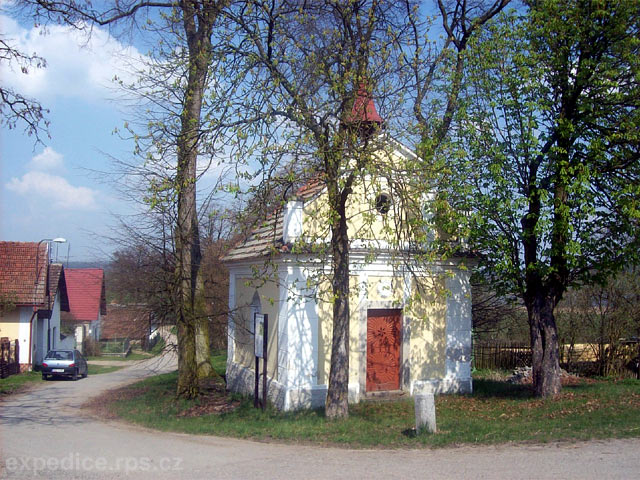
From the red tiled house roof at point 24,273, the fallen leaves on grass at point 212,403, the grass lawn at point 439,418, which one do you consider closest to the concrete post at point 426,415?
the grass lawn at point 439,418

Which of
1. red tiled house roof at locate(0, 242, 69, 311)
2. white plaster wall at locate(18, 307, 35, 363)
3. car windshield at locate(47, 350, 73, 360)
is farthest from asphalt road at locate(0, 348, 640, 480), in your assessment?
white plaster wall at locate(18, 307, 35, 363)

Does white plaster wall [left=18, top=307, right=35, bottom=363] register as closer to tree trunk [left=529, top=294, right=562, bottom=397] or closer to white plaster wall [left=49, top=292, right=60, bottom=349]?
white plaster wall [left=49, top=292, right=60, bottom=349]

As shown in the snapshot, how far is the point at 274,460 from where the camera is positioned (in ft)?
27.7

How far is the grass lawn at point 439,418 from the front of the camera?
9594mm

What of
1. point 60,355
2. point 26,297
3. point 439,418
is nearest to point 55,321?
point 26,297

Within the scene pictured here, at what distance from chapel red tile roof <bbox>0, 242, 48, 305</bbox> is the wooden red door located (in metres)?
20.3

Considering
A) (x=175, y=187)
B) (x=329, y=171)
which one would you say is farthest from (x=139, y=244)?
(x=329, y=171)

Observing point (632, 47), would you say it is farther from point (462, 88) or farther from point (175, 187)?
point (175, 187)

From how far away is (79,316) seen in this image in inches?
1833

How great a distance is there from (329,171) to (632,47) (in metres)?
6.94

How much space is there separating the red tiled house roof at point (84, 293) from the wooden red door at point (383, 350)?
121 ft

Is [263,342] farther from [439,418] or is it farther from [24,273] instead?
[24,273]

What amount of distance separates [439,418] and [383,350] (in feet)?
10.1

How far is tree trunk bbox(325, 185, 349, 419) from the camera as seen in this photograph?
11.6 meters
